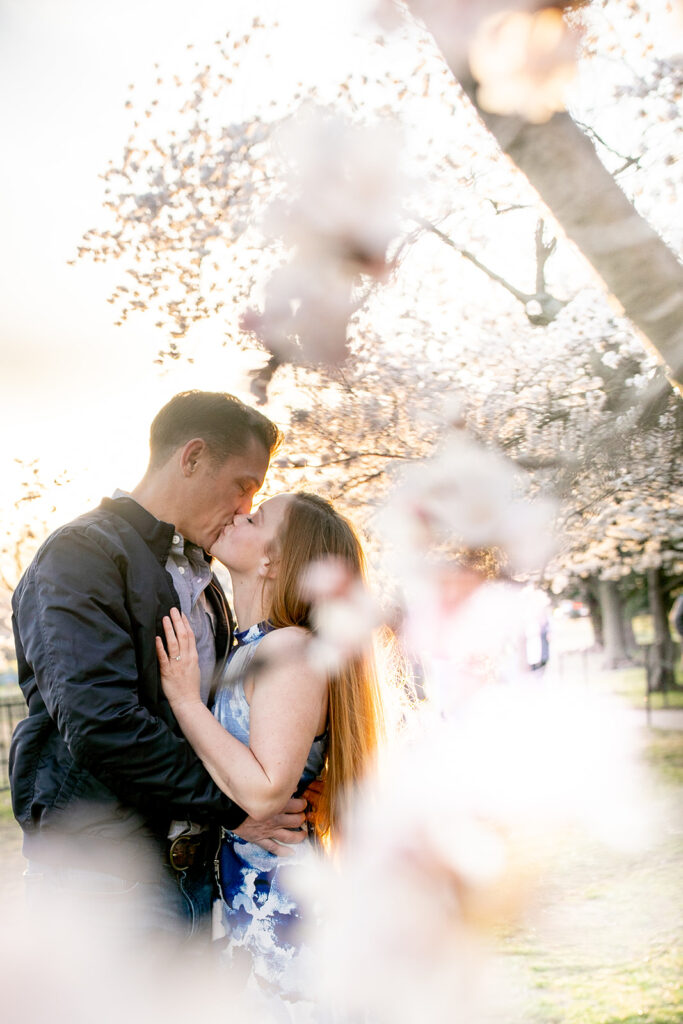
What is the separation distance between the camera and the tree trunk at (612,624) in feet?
40.9

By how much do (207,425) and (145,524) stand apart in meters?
0.25

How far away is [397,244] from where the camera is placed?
8.12ft

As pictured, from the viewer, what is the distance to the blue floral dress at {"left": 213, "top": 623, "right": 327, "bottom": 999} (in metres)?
1.50

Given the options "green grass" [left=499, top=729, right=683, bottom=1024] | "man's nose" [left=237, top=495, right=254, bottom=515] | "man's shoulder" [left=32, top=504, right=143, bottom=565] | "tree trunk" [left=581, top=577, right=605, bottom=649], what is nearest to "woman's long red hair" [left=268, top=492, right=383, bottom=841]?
"man's nose" [left=237, top=495, right=254, bottom=515]

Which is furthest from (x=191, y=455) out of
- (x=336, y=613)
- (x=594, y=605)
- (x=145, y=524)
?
(x=594, y=605)

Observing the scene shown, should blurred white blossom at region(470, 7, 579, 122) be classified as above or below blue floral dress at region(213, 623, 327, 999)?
A: above

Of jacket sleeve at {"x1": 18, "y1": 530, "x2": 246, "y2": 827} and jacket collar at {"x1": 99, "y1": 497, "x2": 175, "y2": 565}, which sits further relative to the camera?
jacket collar at {"x1": 99, "y1": 497, "x2": 175, "y2": 565}

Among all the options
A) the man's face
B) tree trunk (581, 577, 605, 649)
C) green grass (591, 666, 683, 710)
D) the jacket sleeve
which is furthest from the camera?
tree trunk (581, 577, 605, 649)

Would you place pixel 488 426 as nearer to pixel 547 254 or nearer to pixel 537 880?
pixel 547 254

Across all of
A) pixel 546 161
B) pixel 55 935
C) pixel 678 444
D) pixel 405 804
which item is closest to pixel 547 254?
pixel 678 444

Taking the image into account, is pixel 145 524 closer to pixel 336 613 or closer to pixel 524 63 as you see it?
pixel 336 613

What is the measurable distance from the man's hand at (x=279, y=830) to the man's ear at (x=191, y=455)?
0.64 meters

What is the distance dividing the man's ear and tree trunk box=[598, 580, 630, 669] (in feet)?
34.9

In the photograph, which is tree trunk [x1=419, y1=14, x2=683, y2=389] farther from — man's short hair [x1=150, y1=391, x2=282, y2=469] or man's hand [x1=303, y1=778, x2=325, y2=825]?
man's hand [x1=303, y1=778, x2=325, y2=825]
